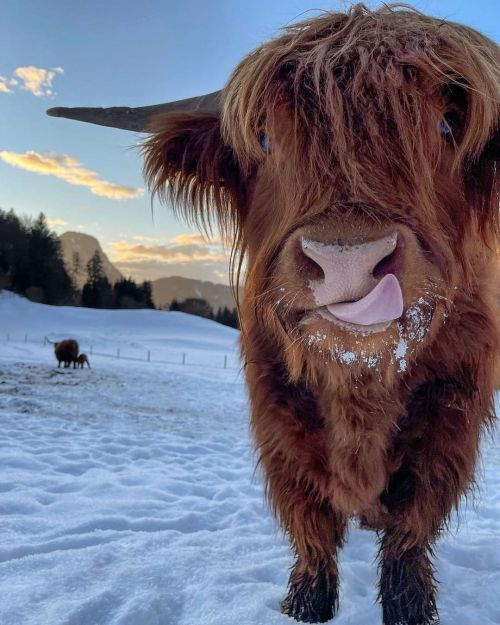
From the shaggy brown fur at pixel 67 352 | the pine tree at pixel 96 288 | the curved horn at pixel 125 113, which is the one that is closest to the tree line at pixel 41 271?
the pine tree at pixel 96 288

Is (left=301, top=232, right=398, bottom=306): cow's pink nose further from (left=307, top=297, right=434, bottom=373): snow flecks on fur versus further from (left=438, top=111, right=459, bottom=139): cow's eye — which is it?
(left=438, top=111, right=459, bottom=139): cow's eye

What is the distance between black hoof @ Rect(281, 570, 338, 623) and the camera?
1764 mm

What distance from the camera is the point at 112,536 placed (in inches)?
90.5

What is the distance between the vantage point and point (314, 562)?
1.81 meters

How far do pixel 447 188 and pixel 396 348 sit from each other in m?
0.52

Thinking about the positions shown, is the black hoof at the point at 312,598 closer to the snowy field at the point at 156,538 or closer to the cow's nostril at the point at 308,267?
the snowy field at the point at 156,538

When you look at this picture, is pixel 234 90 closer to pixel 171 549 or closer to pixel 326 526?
pixel 326 526

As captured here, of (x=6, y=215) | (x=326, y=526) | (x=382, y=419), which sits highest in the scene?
(x=6, y=215)

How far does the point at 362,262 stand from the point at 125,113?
5.14ft

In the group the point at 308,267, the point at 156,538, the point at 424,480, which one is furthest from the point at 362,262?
the point at 156,538

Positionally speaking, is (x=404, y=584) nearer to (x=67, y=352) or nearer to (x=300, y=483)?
(x=300, y=483)

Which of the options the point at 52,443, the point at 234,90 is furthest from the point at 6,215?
the point at 234,90

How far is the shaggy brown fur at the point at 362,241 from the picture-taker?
1.26 meters

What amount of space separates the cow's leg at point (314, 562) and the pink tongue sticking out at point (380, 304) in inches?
33.6
